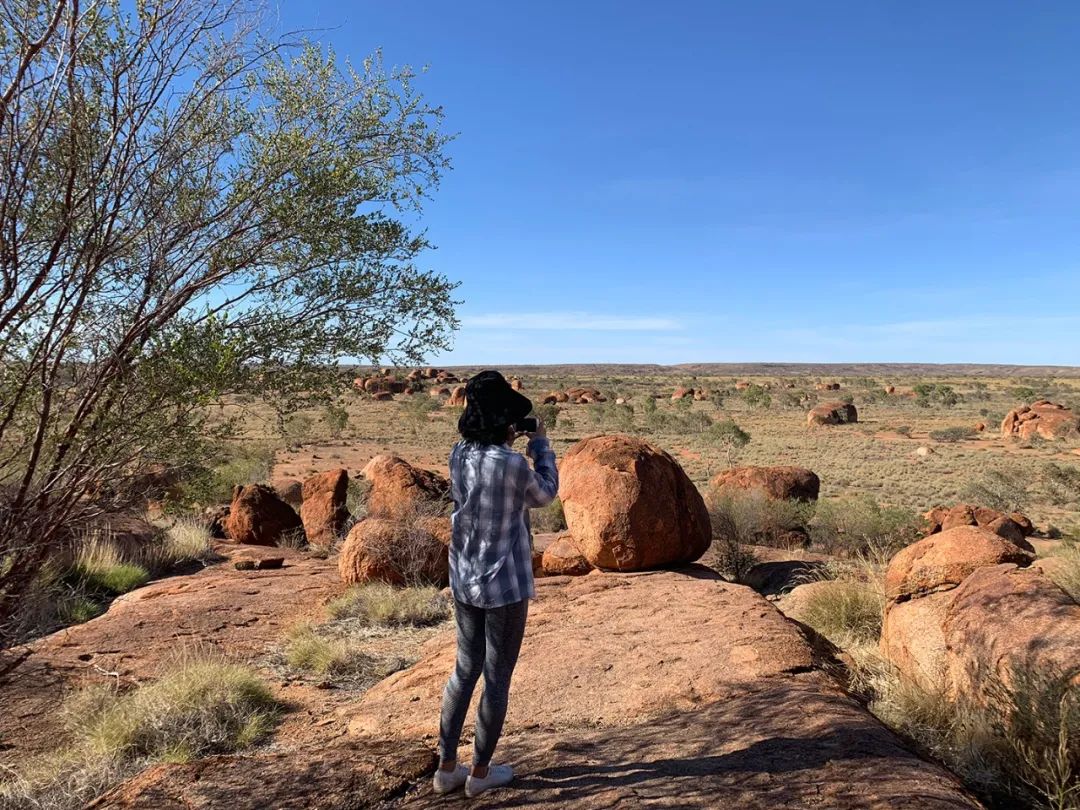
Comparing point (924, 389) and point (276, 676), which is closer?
point (276, 676)

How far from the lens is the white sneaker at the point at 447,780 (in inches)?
143

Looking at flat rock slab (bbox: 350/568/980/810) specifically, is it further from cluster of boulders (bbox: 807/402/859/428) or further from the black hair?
cluster of boulders (bbox: 807/402/859/428)

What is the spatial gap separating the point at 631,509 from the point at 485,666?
19.8 ft

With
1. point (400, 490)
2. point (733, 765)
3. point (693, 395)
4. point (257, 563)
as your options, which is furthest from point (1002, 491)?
point (693, 395)

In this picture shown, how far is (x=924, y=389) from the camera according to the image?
53750 mm

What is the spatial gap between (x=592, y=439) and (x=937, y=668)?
563 cm

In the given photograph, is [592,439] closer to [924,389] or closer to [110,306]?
[110,306]

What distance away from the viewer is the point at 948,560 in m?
6.37

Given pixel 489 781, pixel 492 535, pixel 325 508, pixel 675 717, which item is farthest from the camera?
pixel 325 508

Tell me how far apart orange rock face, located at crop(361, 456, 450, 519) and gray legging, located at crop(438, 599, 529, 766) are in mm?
9604

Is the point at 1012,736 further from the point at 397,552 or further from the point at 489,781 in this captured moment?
the point at 397,552

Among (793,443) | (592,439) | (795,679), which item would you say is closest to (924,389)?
(793,443)

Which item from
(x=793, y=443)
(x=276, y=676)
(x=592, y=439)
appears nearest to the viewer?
(x=276, y=676)

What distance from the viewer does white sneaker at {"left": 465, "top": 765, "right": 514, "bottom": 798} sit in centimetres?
358
